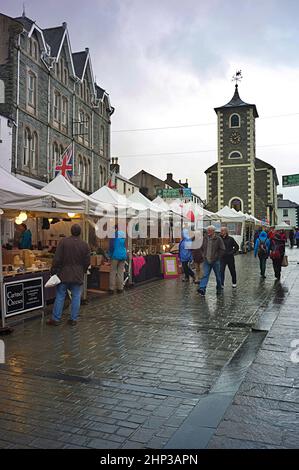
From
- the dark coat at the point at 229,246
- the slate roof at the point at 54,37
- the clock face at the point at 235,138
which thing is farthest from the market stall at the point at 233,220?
the clock face at the point at 235,138

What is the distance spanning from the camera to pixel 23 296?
728cm

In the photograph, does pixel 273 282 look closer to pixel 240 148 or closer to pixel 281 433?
pixel 281 433

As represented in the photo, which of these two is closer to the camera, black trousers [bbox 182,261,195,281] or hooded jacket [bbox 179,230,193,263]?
hooded jacket [bbox 179,230,193,263]

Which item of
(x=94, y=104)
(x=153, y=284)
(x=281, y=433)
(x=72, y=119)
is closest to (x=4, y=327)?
(x=281, y=433)

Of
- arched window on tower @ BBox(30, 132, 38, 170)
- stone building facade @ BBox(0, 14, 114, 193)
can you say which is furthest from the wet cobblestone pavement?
arched window on tower @ BBox(30, 132, 38, 170)

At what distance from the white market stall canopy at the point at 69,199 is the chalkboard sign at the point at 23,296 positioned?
1814 millimetres

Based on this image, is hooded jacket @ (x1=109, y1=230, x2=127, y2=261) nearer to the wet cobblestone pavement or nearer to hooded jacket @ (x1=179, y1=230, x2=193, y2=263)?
the wet cobblestone pavement

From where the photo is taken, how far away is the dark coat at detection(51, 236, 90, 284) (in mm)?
6992

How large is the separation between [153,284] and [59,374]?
802 centimetres

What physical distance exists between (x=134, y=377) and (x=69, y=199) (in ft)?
17.6

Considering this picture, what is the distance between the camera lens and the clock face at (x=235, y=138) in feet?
147

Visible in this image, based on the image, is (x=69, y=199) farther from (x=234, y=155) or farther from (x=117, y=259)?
(x=234, y=155)

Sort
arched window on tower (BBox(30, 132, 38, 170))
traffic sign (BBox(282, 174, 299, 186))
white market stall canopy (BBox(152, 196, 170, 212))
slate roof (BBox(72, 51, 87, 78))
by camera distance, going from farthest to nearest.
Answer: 1. slate roof (BBox(72, 51, 87, 78))
2. arched window on tower (BBox(30, 132, 38, 170))
3. white market stall canopy (BBox(152, 196, 170, 212))
4. traffic sign (BBox(282, 174, 299, 186))

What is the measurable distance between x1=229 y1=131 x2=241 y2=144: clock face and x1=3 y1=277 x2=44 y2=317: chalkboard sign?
4080cm
